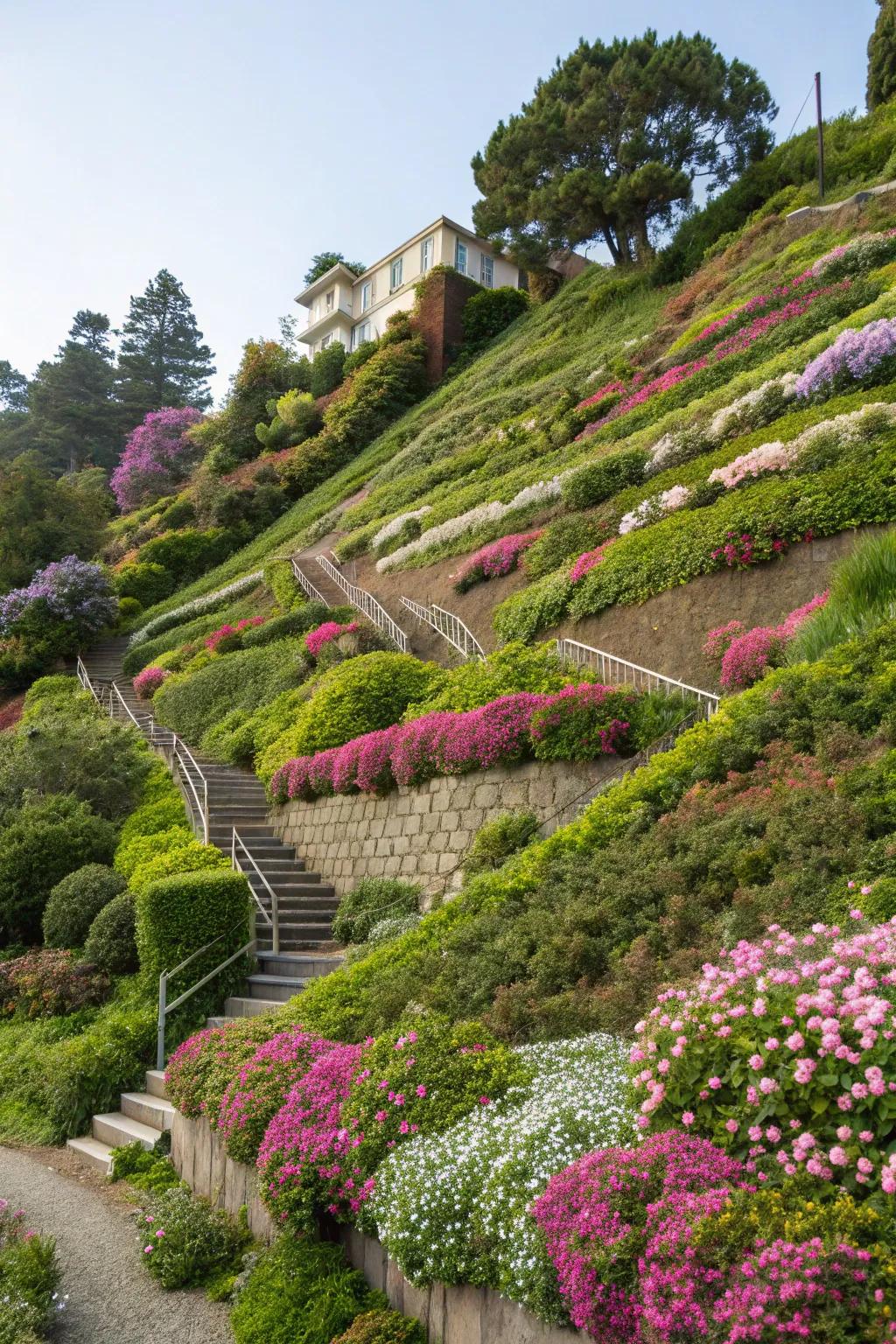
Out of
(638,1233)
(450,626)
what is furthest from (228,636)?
(638,1233)

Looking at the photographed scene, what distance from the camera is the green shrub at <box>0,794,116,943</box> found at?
42.8 ft

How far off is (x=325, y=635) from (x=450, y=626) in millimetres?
2849

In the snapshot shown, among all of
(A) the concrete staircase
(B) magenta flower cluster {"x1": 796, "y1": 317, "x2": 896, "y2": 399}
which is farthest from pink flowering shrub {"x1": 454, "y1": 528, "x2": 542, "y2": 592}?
(A) the concrete staircase

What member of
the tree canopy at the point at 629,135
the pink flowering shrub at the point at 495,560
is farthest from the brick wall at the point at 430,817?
the tree canopy at the point at 629,135

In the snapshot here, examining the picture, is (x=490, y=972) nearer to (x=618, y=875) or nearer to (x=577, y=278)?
(x=618, y=875)

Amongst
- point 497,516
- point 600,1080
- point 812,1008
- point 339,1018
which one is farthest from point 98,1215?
point 497,516

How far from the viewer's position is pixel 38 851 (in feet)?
44.5

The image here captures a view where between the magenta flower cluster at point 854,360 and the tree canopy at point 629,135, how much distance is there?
71.4 ft

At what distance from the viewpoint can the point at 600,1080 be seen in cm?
473

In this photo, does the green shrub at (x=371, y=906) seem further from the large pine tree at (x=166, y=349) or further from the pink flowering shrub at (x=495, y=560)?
the large pine tree at (x=166, y=349)

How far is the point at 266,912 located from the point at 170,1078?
12.8 ft

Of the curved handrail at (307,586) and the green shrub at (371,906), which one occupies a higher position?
the curved handrail at (307,586)

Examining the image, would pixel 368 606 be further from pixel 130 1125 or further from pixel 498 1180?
pixel 498 1180

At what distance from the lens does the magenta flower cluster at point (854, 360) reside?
13.9m
